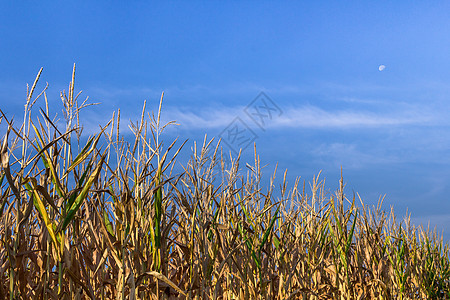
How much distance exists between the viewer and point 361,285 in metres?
3.48

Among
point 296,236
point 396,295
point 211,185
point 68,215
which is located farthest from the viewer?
point 396,295

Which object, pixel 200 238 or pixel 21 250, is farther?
pixel 200 238

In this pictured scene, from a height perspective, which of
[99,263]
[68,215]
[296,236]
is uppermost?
[296,236]

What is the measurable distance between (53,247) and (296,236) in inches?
72.3

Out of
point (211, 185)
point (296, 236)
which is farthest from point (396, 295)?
point (211, 185)

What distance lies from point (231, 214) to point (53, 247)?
121 centimetres

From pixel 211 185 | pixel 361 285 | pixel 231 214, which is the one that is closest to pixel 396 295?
pixel 361 285

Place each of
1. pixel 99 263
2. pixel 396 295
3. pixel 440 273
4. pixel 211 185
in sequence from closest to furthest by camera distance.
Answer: pixel 99 263 → pixel 211 185 → pixel 396 295 → pixel 440 273

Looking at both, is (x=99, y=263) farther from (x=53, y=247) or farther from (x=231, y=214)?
(x=231, y=214)

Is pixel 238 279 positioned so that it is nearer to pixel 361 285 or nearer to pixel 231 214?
pixel 231 214

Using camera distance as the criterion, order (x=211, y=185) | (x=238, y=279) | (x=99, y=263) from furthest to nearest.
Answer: (x=238, y=279) < (x=211, y=185) < (x=99, y=263)

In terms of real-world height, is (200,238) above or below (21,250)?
above

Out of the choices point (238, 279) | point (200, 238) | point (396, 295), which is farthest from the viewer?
point (396, 295)

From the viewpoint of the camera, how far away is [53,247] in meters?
1.90
